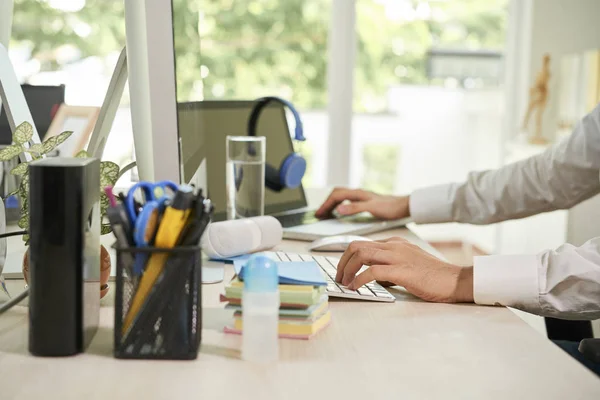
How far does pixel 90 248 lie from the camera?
2.67 feet

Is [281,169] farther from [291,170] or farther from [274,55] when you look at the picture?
[274,55]

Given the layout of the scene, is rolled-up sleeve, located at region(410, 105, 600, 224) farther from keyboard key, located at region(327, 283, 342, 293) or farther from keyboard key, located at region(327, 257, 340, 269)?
keyboard key, located at region(327, 283, 342, 293)

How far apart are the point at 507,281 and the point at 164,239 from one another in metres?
0.50

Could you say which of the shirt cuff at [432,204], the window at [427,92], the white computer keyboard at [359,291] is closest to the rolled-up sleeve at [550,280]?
the white computer keyboard at [359,291]

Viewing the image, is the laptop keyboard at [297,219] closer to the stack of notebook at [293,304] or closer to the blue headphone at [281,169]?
the blue headphone at [281,169]

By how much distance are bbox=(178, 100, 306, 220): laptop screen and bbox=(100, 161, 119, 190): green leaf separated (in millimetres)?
493

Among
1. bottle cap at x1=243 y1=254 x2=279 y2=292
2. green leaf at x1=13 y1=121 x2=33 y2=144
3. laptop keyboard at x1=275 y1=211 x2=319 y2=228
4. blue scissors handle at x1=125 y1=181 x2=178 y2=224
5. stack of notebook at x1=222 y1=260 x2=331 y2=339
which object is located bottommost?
laptop keyboard at x1=275 y1=211 x2=319 y2=228

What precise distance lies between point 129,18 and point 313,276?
15.1 inches

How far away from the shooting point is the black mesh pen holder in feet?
2.47

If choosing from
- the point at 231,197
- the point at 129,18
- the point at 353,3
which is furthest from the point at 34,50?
the point at 129,18

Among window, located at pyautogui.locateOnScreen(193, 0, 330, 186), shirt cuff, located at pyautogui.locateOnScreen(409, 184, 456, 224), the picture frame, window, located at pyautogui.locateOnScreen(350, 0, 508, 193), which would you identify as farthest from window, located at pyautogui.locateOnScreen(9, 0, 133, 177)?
shirt cuff, located at pyautogui.locateOnScreen(409, 184, 456, 224)

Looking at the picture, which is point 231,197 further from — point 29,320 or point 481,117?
point 481,117

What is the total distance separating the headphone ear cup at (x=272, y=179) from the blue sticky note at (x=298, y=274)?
74cm

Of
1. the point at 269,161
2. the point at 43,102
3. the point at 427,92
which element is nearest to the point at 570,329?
the point at 269,161
